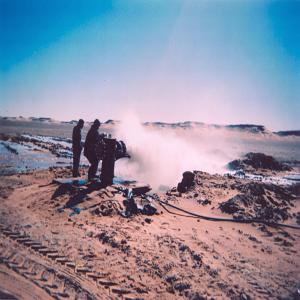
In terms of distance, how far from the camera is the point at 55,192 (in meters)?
9.95

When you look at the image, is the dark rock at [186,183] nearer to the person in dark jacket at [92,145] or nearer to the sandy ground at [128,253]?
the sandy ground at [128,253]

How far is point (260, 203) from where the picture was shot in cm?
1141

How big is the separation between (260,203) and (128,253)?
7.07 m

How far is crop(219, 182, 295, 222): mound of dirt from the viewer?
32.1 feet

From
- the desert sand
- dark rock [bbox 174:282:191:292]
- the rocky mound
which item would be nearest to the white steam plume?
the rocky mound

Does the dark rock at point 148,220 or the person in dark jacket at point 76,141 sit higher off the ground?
the person in dark jacket at point 76,141

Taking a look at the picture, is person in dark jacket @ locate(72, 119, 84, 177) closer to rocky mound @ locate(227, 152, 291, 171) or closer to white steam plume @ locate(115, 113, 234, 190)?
white steam plume @ locate(115, 113, 234, 190)

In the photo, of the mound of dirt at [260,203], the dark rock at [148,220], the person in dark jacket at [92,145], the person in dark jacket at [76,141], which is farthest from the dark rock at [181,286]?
the person in dark jacket at [76,141]

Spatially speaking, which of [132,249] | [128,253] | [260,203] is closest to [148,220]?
[132,249]

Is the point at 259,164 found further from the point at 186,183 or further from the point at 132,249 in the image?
the point at 132,249

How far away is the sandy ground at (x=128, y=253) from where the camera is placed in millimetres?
4895

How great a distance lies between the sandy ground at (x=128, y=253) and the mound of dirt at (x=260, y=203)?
2.07 ft

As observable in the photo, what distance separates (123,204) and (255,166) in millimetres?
19046

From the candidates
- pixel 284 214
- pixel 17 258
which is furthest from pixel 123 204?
pixel 284 214
